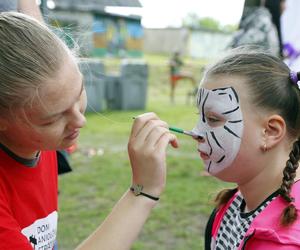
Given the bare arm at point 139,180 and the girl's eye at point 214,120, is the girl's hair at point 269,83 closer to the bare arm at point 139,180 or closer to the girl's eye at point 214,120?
the girl's eye at point 214,120

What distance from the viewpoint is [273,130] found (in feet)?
4.26

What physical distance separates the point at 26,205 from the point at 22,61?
16.1 inches

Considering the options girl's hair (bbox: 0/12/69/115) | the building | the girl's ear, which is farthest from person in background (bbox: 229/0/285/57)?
the building

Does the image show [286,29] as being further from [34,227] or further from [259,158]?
[34,227]

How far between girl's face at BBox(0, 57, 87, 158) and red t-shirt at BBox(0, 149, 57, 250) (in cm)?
8

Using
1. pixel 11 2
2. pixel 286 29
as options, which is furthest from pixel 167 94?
pixel 11 2

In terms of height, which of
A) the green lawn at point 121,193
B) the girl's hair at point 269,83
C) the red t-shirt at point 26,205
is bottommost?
the green lawn at point 121,193

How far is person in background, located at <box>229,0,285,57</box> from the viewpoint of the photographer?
3.67 meters

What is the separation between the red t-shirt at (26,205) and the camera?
1116 millimetres

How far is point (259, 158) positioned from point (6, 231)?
0.69 m

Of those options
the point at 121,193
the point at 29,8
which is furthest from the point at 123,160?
the point at 29,8

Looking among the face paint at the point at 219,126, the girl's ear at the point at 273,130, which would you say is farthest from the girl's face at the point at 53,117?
the girl's ear at the point at 273,130

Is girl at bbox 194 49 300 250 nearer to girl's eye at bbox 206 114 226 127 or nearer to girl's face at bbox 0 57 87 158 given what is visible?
girl's eye at bbox 206 114 226 127

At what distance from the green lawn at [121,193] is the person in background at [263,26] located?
3.89 ft
